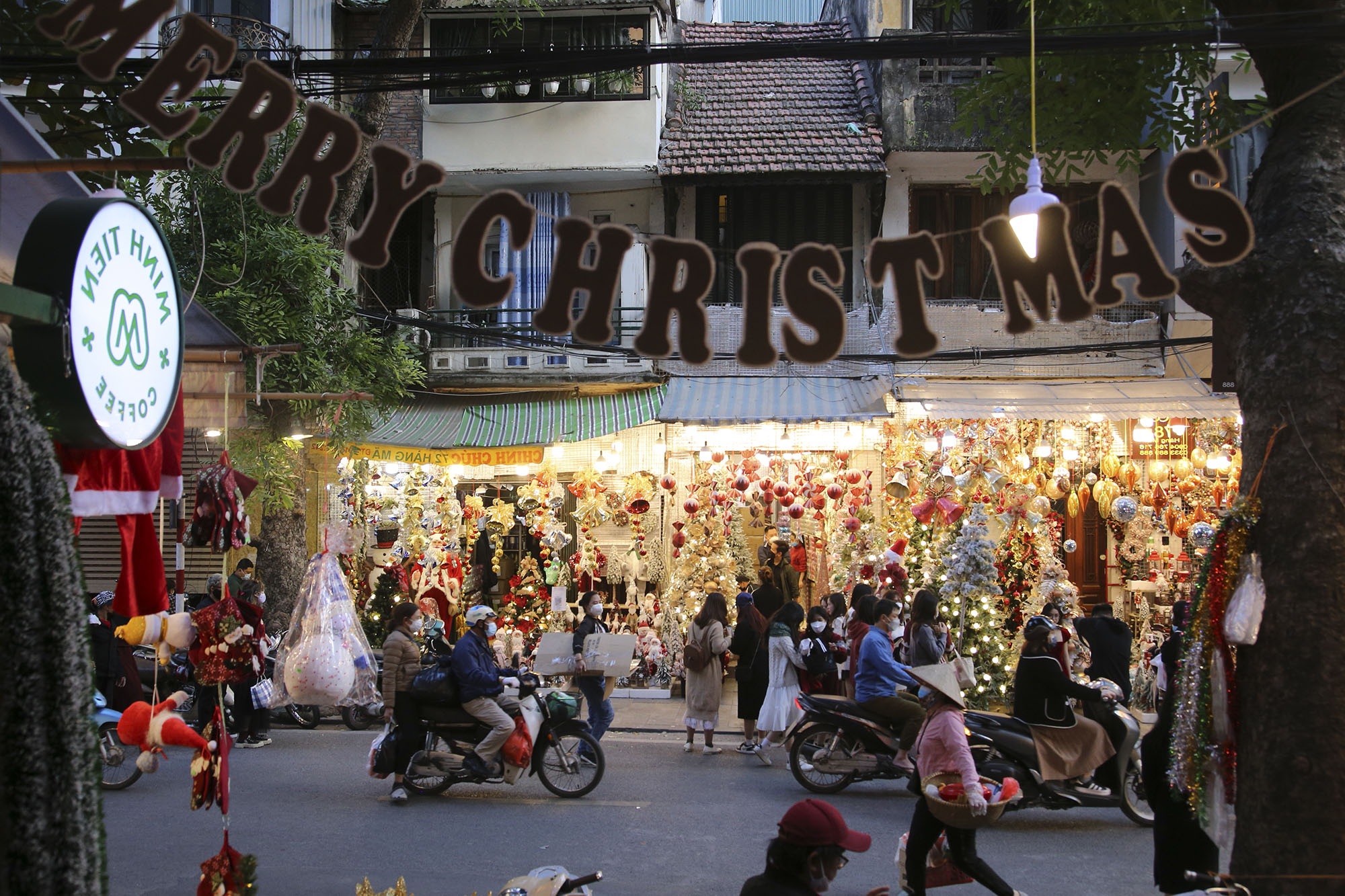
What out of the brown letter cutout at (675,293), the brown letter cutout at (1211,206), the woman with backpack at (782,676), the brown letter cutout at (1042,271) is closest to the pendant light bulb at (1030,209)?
the brown letter cutout at (1042,271)

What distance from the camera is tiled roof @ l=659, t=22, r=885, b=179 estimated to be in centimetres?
1523

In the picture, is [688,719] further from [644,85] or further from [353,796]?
[644,85]

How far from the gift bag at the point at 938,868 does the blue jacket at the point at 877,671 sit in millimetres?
2394

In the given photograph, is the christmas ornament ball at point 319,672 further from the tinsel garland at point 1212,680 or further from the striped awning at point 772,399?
the striped awning at point 772,399

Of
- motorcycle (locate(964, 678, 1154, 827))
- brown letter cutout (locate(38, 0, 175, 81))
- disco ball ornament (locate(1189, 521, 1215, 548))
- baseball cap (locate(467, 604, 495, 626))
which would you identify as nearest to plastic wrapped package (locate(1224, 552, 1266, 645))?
motorcycle (locate(964, 678, 1154, 827))

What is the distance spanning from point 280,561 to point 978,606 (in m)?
7.78

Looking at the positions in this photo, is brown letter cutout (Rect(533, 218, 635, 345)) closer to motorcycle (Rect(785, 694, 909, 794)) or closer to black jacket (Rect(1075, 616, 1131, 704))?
motorcycle (Rect(785, 694, 909, 794))

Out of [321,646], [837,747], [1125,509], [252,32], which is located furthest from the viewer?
[252,32]

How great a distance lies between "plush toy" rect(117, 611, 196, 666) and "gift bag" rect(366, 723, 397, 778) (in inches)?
122

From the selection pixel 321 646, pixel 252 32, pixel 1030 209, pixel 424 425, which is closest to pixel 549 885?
pixel 1030 209

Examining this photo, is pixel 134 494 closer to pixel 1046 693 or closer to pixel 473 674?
pixel 473 674

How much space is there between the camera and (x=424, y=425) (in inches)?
590

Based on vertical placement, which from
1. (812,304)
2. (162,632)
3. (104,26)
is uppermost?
(104,26)

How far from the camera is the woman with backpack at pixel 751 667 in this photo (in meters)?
10.7
